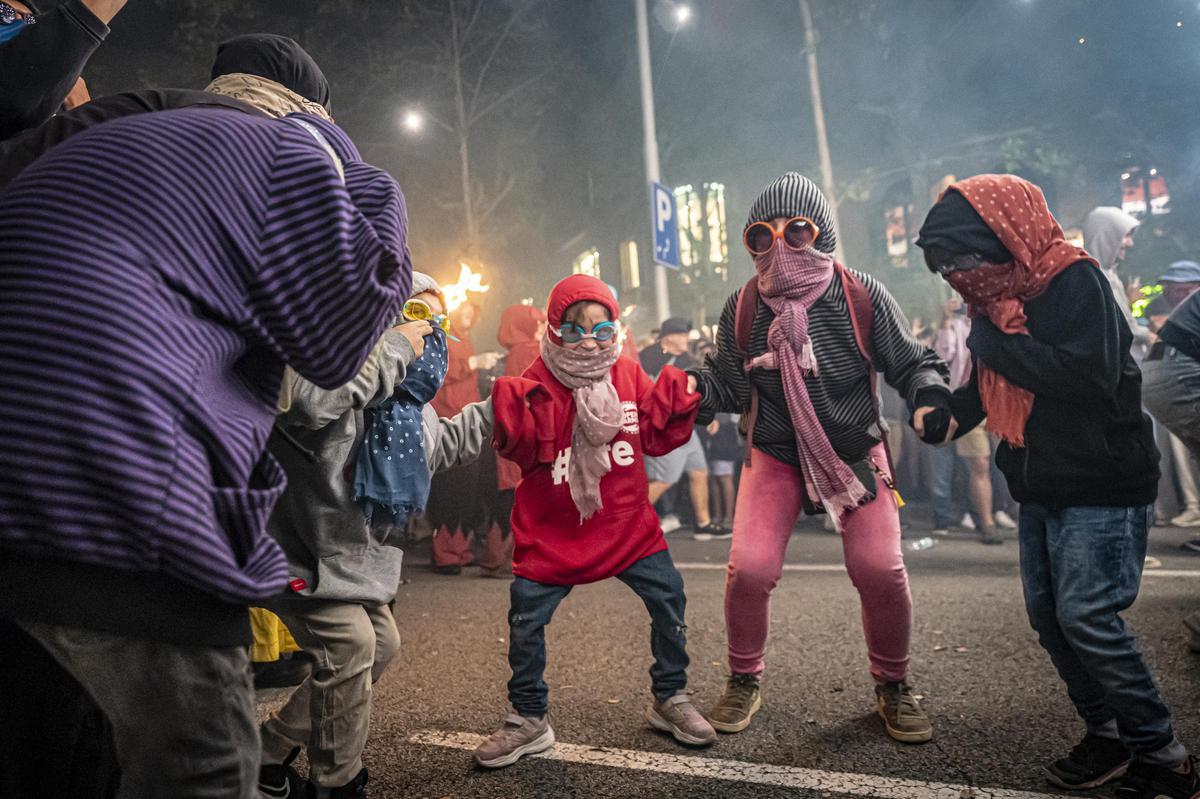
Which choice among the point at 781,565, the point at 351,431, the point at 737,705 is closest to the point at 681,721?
the point at 737,705

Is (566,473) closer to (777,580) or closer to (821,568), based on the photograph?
(777,580)

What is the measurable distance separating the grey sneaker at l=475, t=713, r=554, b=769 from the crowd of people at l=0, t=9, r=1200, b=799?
1 centimetres

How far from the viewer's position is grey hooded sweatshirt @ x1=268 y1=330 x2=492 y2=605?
2.74 m

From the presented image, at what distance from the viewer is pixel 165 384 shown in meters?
1.27

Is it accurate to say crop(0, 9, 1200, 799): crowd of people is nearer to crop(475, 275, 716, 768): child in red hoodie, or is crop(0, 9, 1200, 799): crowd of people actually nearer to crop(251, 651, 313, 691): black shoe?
crop(475, 275, 716, 768): child in red hoodie

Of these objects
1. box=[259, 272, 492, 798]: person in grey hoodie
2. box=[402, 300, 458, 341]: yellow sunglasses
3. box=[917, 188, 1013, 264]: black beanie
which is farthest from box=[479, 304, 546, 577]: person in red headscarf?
box=[917, 188, 1013, 264]: black beanie

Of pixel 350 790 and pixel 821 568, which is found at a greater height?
pixel 821 568

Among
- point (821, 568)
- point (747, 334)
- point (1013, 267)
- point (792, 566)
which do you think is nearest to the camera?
point (1013, 267)

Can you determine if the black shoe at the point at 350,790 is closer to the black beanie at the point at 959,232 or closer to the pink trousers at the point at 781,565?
the pink trousers at the point at 781,565

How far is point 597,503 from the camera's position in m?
3.57

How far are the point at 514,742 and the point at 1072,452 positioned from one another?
2.30 m

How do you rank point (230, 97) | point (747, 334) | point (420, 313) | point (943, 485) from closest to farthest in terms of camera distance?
point (230, 97)
point (420, 313)
point (747, 334)
point (943, 485)

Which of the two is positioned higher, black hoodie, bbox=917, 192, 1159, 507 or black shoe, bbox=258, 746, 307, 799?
black hoodie, bbox=917, 192, 1159, 507

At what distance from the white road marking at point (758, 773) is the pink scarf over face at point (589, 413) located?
3.04 feet
